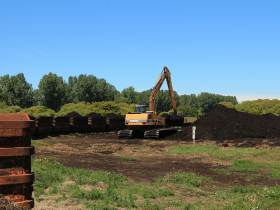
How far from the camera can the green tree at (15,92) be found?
77.3 m

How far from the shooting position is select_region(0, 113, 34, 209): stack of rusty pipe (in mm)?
4465

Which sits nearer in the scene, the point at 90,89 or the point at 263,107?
the point at 263,107

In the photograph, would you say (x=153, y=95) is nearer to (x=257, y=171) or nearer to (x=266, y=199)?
(x=257, y=171)

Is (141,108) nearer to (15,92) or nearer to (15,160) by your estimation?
(15,160)

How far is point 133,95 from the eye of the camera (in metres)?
105

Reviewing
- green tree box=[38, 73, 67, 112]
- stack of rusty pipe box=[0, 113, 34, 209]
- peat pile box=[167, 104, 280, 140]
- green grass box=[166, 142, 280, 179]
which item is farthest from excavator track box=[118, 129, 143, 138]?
green tree box=[38, 73, 67, 112]

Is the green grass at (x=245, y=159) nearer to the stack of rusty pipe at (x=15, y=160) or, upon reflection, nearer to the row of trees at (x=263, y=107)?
the stack of rusty pipe at (x=15, y=160)

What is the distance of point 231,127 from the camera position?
26.8 metres

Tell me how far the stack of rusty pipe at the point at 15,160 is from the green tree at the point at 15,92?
7885 cm

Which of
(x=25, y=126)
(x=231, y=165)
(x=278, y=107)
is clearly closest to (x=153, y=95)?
(x=231, y=165)

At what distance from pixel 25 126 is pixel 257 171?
10.8m

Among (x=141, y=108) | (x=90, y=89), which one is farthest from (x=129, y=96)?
(x=141, y=108)

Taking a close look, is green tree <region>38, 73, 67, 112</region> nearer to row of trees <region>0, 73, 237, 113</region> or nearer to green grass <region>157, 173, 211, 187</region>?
row of trees <region>0, 73, 237, 113</region>

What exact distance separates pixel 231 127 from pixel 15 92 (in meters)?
66.5
